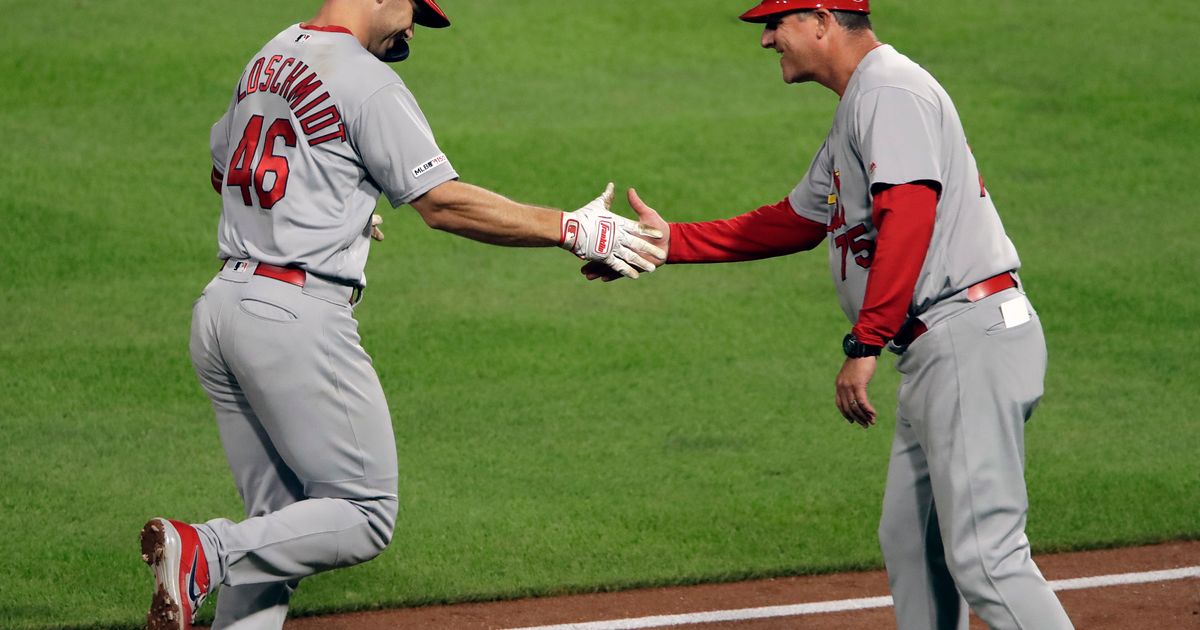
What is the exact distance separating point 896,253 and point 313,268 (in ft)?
5.35

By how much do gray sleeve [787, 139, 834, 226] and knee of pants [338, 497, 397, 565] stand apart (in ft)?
5.35

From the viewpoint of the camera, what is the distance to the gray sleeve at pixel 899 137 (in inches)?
161

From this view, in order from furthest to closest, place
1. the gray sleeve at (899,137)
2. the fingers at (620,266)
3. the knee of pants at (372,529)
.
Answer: the fingers at (620,266) < the knee of pants at (372,529) < the gray sleeve at (899,137)

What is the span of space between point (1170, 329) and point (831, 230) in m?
5.29

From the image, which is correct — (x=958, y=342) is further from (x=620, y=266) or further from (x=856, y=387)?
(x=620, y=266)

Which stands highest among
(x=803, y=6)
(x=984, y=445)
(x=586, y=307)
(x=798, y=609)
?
(x=803, y=6)

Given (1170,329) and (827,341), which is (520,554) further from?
(1170,329)

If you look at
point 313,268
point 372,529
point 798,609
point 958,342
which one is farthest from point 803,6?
point 798,609

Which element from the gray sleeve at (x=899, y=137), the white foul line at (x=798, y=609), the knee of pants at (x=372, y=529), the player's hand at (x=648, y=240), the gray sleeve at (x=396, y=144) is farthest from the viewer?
the white foul line at (x=798, y=609)

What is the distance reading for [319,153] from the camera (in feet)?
13.9

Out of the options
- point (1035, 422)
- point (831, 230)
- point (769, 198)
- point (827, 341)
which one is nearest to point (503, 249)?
point (769, 198)

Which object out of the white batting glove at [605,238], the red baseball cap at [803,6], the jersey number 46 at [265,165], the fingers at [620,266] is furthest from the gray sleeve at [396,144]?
the red baseball cap at [803,6]

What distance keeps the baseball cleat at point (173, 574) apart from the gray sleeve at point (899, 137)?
2.12 m

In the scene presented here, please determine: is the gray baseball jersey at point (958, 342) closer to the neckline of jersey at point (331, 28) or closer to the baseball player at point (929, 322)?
the baseball player at point (929, 322)
